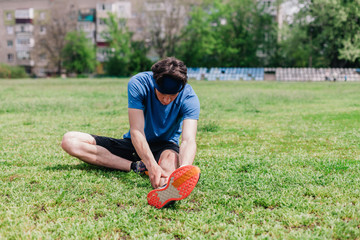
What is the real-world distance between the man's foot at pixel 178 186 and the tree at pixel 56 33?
203ft

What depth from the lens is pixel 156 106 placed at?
4.11m

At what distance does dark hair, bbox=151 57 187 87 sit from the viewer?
3521 millimetres

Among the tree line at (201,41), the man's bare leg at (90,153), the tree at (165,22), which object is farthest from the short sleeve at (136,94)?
the tree at (165,22)

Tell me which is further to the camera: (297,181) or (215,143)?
(215,143)

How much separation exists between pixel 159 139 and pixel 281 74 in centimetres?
4589

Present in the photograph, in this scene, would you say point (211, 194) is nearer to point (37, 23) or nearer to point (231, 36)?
point (231, 36)

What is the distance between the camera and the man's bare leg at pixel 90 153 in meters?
4.49

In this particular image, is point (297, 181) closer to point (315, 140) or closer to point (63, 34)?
point (315, 140)

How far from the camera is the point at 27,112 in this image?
11.4m

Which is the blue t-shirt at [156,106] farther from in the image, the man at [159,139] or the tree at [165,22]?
the tree at [165,22]

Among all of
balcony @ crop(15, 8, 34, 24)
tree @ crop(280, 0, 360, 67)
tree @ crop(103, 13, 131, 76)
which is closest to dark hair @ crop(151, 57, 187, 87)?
tree @ crop(280, 0, 360, 67)

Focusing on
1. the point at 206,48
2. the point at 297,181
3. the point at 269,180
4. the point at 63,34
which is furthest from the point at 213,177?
the point at 63,34

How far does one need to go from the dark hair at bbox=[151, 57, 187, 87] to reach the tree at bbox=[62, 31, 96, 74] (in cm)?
5941

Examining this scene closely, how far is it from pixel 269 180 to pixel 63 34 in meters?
62.2
